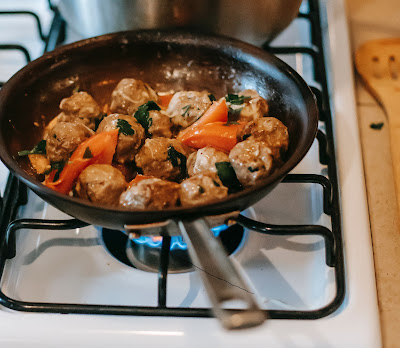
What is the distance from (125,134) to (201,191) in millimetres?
227

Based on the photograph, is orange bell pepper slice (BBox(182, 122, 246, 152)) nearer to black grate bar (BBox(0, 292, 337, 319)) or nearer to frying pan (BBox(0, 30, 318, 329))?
frying pan (BBox(0, 30, 318, 329))

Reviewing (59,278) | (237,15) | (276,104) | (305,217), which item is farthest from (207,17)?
(59,278)

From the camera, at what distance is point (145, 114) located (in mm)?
1075

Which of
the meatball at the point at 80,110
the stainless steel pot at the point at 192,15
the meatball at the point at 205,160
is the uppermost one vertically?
the stainless steel pot at the point at 192,15

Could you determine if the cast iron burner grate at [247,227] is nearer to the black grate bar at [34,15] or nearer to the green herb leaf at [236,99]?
the green herb leaf at [236,99]

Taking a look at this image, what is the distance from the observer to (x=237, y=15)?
1.20 meters

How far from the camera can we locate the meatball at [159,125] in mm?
1060

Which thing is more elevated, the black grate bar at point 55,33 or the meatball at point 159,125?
the black grate bar at point 55,33

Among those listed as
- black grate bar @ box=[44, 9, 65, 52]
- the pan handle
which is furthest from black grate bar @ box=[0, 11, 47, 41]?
the pan handle

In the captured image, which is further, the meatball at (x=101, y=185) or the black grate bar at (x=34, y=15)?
the black grate bar at (x=34, y=15)

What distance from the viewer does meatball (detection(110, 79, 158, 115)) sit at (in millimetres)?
1102

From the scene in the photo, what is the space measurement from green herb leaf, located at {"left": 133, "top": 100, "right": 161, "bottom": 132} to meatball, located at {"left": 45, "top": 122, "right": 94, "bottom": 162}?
137 millimetres

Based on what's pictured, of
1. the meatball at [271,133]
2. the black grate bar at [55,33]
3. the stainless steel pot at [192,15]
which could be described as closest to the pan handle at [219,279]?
the meatball at [271,133]

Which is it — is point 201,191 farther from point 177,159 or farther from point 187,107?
point 187,107
